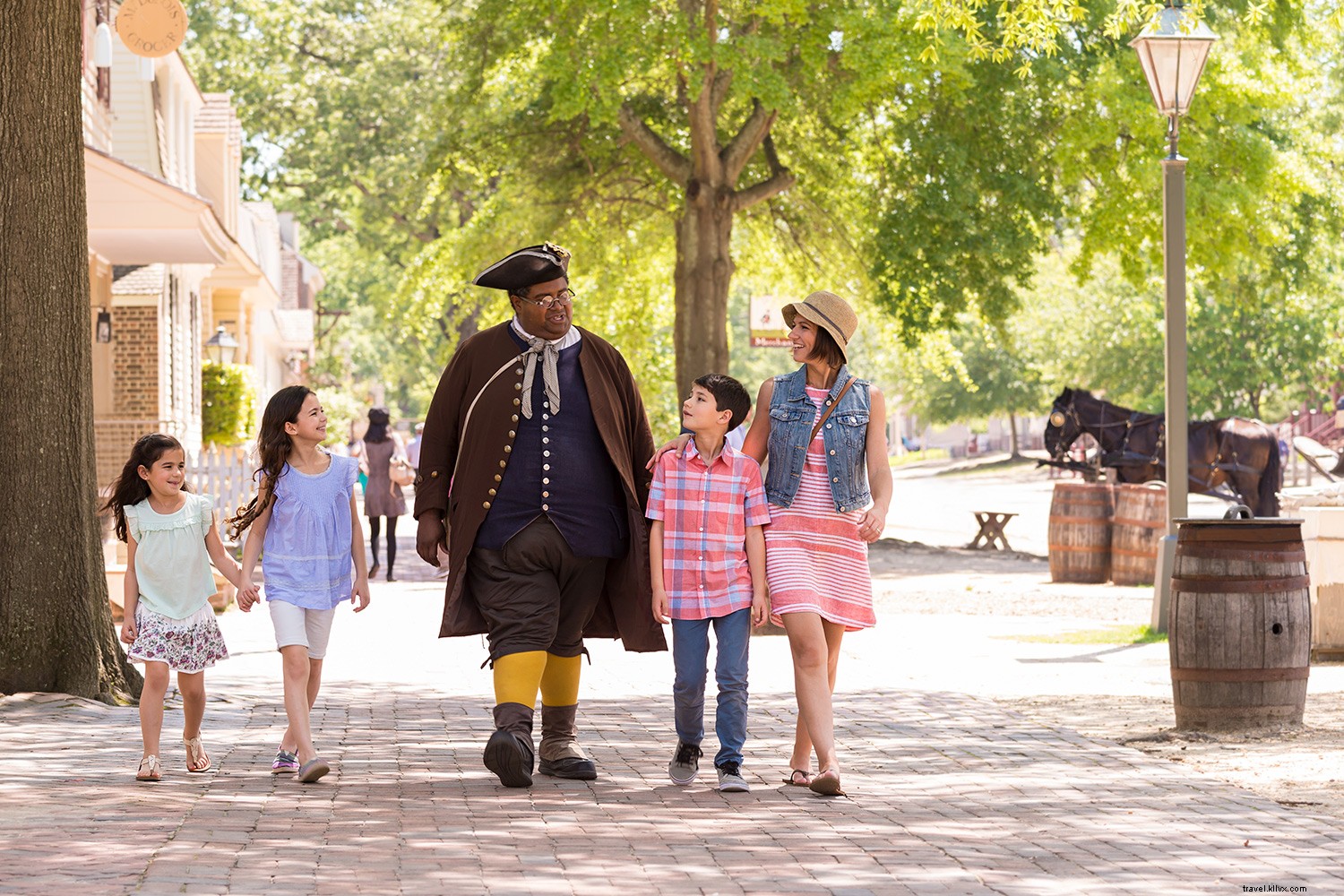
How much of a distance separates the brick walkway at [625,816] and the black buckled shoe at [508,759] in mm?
98

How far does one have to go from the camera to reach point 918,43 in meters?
20.6

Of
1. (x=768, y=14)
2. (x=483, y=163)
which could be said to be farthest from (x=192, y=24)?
(x=768, y=14)

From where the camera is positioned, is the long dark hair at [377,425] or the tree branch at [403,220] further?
the tree branch at [403,220]

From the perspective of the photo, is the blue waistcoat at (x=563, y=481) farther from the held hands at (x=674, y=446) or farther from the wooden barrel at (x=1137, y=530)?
the wooden barrel at (x=1137, y=530)

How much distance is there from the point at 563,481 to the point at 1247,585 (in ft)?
11.0

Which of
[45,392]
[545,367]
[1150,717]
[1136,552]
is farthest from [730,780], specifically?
[1136,552]

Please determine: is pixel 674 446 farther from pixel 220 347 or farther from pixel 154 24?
pixel 220 347

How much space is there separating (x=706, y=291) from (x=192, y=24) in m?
24.4

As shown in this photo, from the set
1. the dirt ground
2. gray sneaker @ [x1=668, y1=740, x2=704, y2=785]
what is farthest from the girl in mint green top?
the dirt ground

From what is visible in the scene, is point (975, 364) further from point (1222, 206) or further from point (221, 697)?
point (221, 697)

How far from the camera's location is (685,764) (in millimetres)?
7441

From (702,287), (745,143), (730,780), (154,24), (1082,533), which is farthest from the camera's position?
(702,287)

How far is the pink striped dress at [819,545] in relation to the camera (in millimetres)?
7273

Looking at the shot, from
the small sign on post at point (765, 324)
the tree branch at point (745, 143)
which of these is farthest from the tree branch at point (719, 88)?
the small sign on post at point (765, 324)
